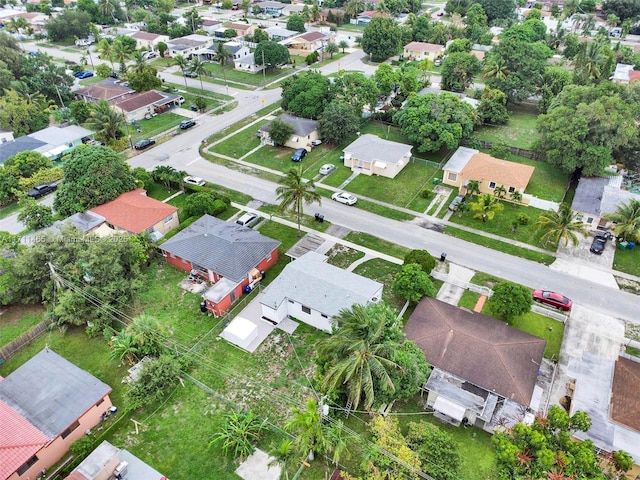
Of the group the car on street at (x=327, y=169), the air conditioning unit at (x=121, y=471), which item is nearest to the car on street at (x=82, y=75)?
the car on street at (x=327, y=169)

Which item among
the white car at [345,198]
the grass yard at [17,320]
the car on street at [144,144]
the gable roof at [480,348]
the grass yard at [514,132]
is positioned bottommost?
the grass yard at [17,320]

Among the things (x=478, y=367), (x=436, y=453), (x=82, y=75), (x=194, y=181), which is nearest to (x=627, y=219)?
(x=478, y=367)

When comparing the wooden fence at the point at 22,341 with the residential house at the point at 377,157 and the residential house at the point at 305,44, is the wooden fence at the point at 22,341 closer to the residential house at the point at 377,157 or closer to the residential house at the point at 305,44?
the residential house at the point at 377,157

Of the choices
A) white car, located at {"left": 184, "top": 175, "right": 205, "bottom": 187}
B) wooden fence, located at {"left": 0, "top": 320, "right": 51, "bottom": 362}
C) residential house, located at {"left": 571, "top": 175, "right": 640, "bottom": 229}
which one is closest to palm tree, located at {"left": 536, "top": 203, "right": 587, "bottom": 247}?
residential house, located at {"left": 571, "top": 175, "right": 640, "bottom": 229}

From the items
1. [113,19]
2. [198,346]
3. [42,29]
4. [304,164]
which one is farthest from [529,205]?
[42,29]

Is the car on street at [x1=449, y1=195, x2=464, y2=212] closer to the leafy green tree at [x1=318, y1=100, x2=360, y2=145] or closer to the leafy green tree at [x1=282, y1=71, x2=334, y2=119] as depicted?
the leafy green tree at [x1=318, y1=100, x2=360, y2=145]

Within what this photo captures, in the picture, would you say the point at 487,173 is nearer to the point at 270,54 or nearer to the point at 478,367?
the point at 478,367
